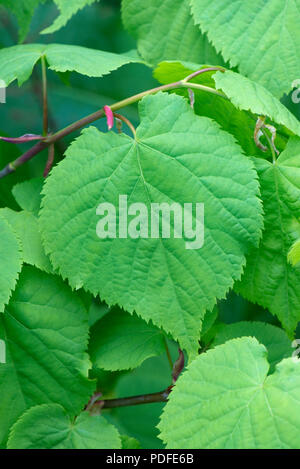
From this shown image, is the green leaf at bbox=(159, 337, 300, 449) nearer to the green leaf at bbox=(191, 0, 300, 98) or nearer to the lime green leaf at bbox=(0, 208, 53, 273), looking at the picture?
the lime green leaf at bbox=(0, 208, 53, 273)

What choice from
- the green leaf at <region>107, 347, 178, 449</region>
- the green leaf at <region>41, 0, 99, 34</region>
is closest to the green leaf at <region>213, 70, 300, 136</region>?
the green leaf at <region>41, 0, 99, 34</region>

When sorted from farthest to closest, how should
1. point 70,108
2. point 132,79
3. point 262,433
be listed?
point 70,108
point 132,79
point 262,433

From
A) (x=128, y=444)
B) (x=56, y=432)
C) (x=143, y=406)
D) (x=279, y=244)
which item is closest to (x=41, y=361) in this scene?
(x=56, y=432)

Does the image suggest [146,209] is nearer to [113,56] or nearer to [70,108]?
[113,56]

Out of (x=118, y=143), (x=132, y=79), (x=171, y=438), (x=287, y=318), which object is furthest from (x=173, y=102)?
(x=132, y=79)

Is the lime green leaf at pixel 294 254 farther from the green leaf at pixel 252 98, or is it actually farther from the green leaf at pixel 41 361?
the green leaf at pixel 41 361

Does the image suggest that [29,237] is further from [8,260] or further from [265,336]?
[265,336]

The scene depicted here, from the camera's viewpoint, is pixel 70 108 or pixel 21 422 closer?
pixel 21 422

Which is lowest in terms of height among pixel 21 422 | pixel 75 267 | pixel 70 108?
pixel 21 422
